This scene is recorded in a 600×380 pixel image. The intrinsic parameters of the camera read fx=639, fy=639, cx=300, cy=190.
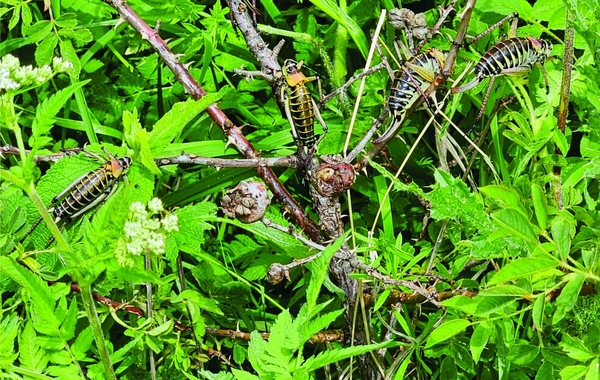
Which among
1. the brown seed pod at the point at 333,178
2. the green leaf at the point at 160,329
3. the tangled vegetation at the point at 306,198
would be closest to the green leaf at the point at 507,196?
the tangled vegetation at the point at 306,198

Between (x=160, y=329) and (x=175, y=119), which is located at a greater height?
(x=175, y=119)

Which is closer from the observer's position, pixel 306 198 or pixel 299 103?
pixel 299 103

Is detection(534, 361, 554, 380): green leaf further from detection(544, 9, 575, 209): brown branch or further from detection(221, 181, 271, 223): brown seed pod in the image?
detection(221, 181, 271, 223): brown seed pod

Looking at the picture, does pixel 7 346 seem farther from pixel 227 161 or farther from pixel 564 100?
pixel 564 100

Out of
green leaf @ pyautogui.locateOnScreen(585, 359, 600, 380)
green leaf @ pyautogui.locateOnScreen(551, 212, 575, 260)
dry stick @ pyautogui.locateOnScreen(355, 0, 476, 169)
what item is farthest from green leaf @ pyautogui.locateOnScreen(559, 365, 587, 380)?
dry stick @ pyautogui.locateOnScreen(355, 0, 476, 169)

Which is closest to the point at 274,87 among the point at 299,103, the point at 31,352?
the point at 299,103

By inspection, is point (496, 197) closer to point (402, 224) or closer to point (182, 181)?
point (402, 224)
